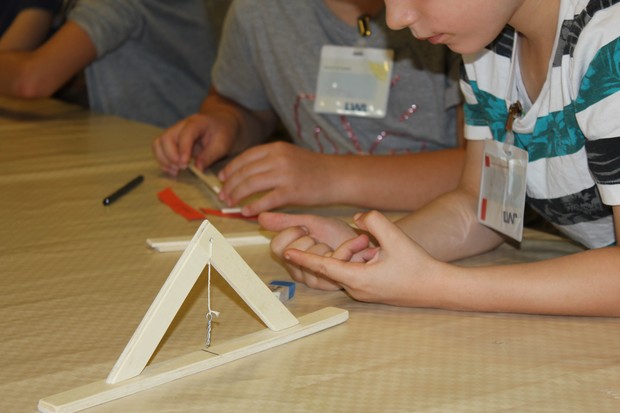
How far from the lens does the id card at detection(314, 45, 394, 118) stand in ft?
4.86

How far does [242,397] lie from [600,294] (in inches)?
14.1

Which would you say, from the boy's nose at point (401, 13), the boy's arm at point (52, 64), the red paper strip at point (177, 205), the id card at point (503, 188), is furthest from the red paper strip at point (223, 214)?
the boy's arm at point (52, 64)

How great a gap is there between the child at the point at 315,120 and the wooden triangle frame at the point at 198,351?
42 cm

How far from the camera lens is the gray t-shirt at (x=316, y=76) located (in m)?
1.46

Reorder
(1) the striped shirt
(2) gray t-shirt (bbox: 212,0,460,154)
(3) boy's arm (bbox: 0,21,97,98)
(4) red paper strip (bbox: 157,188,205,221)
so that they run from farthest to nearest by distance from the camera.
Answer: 1. (3) boy's arm (bbox: 0,21,97,98)
2. (2) gray t-shirt (bbox: 212,0,460,154)
3. (4) red paper strip (bbox: 157,188,205,221)
4. (1) the striped shirt

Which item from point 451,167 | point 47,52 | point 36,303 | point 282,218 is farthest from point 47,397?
point 47,52

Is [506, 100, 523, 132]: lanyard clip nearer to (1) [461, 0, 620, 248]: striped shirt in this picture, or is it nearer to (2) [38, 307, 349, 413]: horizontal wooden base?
(1) [461, 0, 620, 248]: striped shirt

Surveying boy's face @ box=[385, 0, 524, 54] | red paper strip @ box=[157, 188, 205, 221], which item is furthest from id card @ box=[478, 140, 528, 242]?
red paper strip @ box=[157, 188, 205, 221]

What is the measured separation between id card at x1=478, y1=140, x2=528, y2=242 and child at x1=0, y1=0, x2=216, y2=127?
121 centimetres

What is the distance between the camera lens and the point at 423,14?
2.92 feet

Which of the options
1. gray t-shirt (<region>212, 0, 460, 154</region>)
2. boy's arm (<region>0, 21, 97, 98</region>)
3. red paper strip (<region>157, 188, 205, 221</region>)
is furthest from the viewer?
boy's arm (<region>0, 21, 97, 98</region>)

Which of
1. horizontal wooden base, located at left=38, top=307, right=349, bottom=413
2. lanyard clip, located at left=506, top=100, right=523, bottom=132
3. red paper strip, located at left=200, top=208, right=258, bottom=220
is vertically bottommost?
red paper strip, located at left=200, top=208, right=258, bottom=220

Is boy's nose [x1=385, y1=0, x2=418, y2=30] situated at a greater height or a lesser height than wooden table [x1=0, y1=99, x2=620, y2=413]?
greater

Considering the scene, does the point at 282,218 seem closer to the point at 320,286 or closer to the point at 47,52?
the point at 320,286
